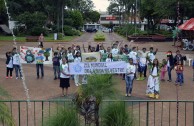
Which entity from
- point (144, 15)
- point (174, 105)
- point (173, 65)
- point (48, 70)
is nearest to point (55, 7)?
point (144, 15)

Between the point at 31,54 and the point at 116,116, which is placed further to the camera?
the point at 31,54

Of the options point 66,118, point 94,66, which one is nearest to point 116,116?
point 66,118

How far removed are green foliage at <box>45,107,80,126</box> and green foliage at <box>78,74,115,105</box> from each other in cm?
26

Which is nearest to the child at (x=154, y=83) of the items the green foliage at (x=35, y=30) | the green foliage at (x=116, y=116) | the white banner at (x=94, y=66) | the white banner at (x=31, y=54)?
the white banner at (x=94, y=66)

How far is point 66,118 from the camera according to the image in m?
5.33

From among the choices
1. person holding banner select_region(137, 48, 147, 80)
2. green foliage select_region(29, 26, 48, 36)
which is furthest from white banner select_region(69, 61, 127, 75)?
green foliage select_region(29, 26, 48, 36)

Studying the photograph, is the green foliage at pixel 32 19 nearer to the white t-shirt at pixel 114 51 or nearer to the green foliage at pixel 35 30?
the green foliage at pixel 35 30

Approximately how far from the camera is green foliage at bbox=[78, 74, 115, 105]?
17.1 ft

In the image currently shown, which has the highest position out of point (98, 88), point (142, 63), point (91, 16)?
point (91, 16)

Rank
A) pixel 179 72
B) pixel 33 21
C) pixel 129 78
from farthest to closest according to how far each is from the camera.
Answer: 1. pixel 33 21
2. pixel 179 72
3. pixel 129 78

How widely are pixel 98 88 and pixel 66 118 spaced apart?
65cm

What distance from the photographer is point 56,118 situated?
5.39 meters

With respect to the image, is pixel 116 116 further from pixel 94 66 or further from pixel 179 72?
pixel 179 72

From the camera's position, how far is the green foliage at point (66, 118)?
5.30 metres
